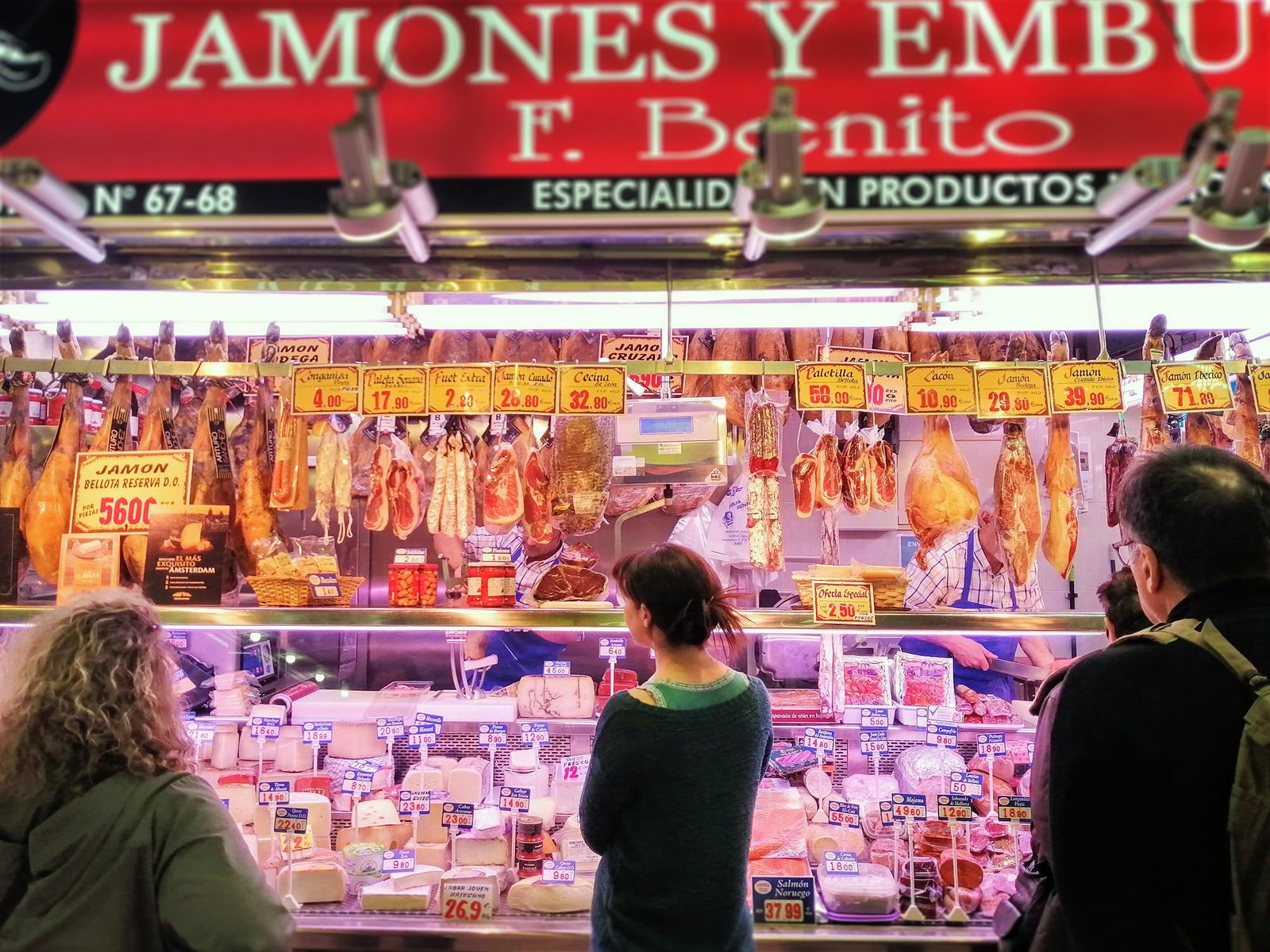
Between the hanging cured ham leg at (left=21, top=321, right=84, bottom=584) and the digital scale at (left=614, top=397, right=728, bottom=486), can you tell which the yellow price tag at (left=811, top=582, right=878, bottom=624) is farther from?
the hanging cured ham leg at (left=21, top=321, right=84, bottom=584)

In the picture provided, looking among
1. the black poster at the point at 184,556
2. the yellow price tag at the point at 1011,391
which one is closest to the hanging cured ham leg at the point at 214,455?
the black poster at the point at 184,556

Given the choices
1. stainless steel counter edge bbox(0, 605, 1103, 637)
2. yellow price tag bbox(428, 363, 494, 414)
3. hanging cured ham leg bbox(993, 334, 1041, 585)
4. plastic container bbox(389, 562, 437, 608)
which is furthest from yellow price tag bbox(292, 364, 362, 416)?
hanging cured ham leg bbox(993, 334, 1041, 585)

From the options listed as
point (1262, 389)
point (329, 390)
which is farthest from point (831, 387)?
point (329, 390)

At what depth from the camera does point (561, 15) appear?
6.79ft

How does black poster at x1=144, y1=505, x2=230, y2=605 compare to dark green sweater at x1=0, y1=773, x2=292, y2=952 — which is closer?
dark green sweater at x1=0, y1=773, x2=292, y2=952

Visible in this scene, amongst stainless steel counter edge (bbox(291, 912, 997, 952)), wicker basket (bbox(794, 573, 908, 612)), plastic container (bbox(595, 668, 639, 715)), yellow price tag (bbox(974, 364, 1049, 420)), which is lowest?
stainless steel counter edge (bbox(291, 912, 997, 952))

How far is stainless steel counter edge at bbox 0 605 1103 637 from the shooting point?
11.0ft

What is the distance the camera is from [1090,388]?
3.42 meters

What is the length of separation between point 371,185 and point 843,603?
2.44 m

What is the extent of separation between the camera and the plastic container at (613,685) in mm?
4121

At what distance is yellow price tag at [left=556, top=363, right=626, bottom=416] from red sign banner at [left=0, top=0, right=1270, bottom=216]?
141 centimetres

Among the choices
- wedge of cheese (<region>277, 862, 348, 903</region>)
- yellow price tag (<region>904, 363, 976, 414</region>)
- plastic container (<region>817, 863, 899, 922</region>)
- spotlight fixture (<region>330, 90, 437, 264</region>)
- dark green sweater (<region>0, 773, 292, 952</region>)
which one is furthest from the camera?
yellow price tag (<region>904, 363, 976, 414</region>)

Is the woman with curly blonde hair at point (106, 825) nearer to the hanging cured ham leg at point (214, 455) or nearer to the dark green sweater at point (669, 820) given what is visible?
the dark green sweater at point (669, 820)

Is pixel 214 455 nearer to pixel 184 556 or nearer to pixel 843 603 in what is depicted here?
pixel 184 556
